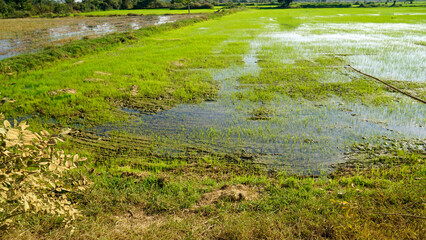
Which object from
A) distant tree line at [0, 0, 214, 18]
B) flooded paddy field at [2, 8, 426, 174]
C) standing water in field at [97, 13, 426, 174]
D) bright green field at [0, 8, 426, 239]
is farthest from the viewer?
distant tree line at [0, 0, 214, 18]

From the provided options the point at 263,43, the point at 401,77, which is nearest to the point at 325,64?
the point at 401,77

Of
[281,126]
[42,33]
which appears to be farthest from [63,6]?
[281,126]

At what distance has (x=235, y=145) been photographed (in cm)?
495

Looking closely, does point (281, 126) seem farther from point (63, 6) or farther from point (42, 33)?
point (63, 6)

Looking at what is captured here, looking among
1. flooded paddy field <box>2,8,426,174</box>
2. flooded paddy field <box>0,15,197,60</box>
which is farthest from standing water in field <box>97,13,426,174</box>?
flooded paddy field <box>0,15,197,60</box>

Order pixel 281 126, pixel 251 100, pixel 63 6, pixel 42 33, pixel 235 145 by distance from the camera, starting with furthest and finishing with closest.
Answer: pixel 63 6 → pixel 42 33 → pixel 251 100 → pixel 281 126 → pixel 235 145

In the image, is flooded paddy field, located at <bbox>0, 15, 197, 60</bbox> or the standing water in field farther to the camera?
flooded paddy field, located at <bbox>0, 15, 197, 60</bbox>

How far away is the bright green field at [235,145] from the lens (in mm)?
2783

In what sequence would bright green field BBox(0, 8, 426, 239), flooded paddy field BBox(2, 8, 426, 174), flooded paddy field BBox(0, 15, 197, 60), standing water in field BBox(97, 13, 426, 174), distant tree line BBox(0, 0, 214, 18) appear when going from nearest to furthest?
1. bright green field BBox(0, 8, 426, 239)
2. standing water in field BBox(97, 13, 426, 174)
3. flooded paddy field BBox(2, 8, 426, 174)
4. flooded paddy field BBox(0, 15, 197, 60)
5. distant tree line BBox(0, 0, 214, 18)

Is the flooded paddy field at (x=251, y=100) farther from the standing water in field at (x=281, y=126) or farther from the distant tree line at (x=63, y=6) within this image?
the distant tree line at (x=63, y=6)

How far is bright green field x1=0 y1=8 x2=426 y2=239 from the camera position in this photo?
2783mm

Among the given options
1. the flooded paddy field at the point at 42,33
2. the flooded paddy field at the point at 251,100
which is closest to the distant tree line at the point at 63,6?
the flooded paddy field at the point at 42,33

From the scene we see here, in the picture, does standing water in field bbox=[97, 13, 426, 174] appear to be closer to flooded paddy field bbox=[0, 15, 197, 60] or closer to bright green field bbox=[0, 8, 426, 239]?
bright green field bbox=[0, 8, 426, 239]

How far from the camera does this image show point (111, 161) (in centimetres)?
442
